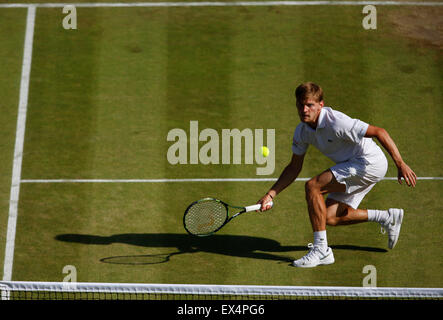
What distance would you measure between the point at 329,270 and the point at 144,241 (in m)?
2.15

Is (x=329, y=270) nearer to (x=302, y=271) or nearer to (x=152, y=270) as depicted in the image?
(x=302, y=271)

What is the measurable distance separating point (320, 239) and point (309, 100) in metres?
1.48

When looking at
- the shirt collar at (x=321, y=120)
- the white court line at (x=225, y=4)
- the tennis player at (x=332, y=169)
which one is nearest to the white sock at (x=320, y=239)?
the tennis player at (x=332, y=169)

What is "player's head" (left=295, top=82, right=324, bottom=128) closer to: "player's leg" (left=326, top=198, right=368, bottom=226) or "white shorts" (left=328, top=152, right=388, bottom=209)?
"white shorts" (left=328, top=152, right=388, bottom=209)

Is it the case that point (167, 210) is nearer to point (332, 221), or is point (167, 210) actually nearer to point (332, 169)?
point (332, 221)

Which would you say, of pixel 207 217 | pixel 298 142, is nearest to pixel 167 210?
pixel 207 217

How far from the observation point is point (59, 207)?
923cm

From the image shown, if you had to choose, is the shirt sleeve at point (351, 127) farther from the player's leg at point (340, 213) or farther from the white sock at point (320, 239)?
the white sock at point (320, 239)

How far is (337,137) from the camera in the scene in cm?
772

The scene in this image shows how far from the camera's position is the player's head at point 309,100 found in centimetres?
750

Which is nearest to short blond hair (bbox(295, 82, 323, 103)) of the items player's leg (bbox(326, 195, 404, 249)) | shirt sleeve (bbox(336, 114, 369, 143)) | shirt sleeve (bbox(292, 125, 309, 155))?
shirt sleeve (bbox(336, 114, 369, 143))
